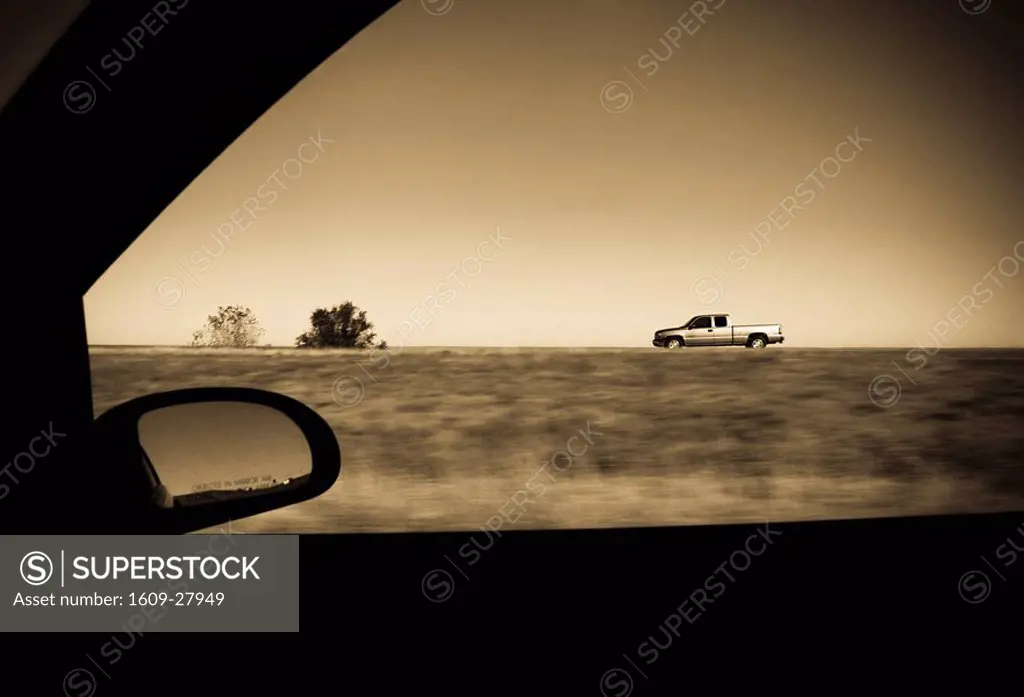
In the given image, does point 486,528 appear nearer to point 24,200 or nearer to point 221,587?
point 221,587

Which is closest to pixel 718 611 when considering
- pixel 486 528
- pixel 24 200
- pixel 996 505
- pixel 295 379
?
pixel 486 528

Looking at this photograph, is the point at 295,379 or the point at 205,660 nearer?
the point at 205,660

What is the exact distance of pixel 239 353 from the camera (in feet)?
22.9

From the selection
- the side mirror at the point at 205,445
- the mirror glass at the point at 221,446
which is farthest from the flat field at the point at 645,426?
the side mirror at the point at 205,445

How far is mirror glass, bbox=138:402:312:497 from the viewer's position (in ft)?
6.30

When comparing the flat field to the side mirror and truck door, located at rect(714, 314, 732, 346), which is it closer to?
truck door, located at rect(714, 314, 732, 346)

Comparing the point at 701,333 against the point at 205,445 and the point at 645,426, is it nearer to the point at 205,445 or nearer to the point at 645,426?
the point at 645,426

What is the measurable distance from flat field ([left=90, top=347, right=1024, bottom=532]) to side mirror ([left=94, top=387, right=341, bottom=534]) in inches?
136

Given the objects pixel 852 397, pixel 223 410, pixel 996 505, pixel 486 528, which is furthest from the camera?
pixel 852 397

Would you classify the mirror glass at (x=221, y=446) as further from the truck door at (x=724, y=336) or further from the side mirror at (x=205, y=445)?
the truck door at (x=724, y=336)

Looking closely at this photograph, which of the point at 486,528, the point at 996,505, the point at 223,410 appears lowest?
the point at 996,505

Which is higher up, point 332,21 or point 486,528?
point 332,21

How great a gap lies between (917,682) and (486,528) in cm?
164

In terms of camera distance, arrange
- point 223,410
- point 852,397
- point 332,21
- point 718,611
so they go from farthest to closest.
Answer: point 852,397 → point 332,21 → point 718,611 → point 223,410
